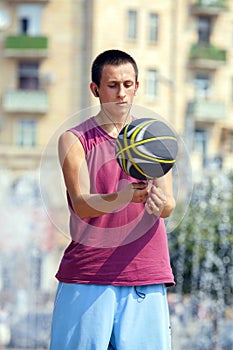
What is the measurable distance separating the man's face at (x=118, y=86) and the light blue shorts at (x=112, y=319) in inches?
22.1

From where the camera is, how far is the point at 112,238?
14.7ft

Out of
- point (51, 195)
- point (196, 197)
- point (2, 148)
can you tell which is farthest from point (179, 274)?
point (51, 195)

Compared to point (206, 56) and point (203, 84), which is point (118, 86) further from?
point (203, 84)

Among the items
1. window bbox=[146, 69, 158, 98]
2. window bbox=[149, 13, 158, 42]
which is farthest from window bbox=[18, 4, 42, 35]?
window bbox=[146, 69, 158, 98]

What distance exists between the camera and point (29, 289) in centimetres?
3491

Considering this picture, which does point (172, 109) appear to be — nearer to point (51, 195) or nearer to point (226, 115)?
point (226, 115)

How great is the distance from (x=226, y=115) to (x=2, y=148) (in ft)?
21.8

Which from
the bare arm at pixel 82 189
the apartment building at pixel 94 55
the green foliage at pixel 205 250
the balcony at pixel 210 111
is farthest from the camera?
the balcony at pixel 210 111

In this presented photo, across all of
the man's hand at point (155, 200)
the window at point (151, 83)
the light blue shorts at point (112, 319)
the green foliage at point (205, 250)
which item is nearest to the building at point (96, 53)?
the window at point (151, 83)

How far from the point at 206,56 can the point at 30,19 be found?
520 centimetres

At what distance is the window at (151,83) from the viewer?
1652 inches

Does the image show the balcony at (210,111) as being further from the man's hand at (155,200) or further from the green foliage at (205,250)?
the man's hand at (155,200)

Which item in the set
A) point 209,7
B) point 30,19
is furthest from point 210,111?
point 30,19

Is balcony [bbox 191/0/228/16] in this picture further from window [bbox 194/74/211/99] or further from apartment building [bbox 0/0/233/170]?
window [bbox 194/74/211/99]
